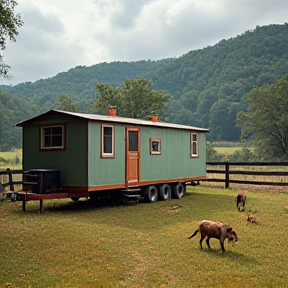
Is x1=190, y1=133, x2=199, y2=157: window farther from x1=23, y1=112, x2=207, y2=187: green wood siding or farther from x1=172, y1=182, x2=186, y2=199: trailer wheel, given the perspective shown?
x1=172, y1=182, x2=186, y2=199: trailer wheel

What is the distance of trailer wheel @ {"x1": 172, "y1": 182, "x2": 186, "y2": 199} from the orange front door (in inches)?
96.9

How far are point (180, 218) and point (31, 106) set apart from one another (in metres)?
57.0

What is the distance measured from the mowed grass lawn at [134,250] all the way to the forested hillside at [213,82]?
151 ft

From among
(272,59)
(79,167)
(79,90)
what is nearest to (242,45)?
(272,59)

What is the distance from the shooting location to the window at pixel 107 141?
516 inches

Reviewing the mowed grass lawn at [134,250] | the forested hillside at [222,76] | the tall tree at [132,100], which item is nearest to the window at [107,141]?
the mowed grass lawn at [134,250]

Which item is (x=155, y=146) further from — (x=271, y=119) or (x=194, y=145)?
(x=271, y=119)

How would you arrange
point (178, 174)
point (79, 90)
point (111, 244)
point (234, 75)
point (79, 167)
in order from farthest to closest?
Result: point (79, 90)
point (234, 75)
point (178, 174)
point (79, 167)
point (111, 244)

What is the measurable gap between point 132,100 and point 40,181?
118 feet

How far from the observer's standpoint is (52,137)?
13.6 meters

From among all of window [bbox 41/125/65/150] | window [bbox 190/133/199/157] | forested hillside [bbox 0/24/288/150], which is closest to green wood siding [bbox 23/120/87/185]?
window [bbox 41/125/65/150]

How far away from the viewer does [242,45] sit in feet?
234

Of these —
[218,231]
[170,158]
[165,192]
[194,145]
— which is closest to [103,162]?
[165,192]

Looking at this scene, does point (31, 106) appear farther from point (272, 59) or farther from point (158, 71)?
point (272, 59)
